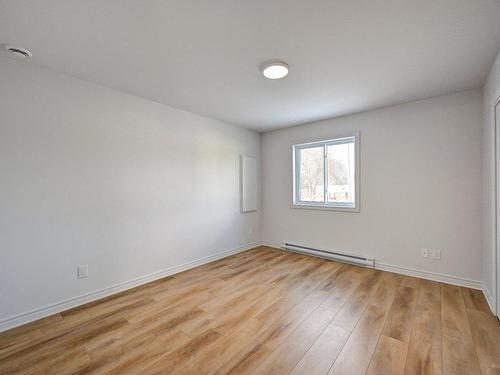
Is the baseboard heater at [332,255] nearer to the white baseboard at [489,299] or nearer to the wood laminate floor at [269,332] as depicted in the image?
the wood laminate floor at [269,332]

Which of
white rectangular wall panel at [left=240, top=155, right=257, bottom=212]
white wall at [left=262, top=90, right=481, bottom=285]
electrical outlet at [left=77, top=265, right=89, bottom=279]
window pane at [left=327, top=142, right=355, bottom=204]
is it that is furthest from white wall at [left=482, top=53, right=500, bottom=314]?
electrical outlet at [left=77, top=265, right=89, bottom=279]

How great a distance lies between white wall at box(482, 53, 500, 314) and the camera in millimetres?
2170

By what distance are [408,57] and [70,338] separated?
12.8ft

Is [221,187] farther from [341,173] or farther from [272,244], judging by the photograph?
[341,173]

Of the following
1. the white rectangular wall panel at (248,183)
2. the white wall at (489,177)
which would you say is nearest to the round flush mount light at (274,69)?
the white wall at (489,177)

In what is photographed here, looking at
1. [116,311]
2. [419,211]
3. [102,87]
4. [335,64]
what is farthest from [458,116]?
[116,311]

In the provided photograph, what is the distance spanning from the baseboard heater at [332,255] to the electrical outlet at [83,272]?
3201mm

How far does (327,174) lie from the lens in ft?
13.1

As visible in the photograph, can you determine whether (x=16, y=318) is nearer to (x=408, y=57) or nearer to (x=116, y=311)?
(x=116, y=311)

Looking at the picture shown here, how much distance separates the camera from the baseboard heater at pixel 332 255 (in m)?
3.48

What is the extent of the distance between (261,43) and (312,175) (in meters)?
2.79

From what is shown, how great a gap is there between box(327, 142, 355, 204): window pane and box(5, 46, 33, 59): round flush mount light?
13.1ft

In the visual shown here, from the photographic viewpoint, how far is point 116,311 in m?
2.29

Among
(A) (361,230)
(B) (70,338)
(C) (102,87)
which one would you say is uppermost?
(C) (102,87)
